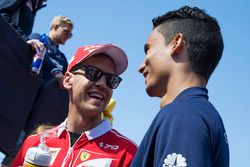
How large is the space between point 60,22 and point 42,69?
2.83 ft

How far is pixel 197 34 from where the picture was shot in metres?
2.47

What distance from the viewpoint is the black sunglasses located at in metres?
3.65

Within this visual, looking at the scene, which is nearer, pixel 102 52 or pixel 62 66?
pixel 102 52

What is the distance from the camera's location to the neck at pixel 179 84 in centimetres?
230

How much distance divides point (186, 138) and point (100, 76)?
5.81 feet

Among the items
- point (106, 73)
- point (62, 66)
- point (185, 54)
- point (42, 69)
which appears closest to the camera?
point (185, 54)

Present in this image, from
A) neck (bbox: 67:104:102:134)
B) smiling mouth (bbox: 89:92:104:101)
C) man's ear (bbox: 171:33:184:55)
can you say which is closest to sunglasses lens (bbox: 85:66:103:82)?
smiling mouth (bbox: 89:92:104:101)

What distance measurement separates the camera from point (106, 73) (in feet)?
12.1

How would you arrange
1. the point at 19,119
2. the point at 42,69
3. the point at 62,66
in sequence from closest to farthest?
the point at 19,119 → the point at 42,69 → the point at 62,66

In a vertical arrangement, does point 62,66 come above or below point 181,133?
above

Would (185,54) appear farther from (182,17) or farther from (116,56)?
(116,56)

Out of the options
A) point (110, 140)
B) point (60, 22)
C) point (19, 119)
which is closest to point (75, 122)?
point (110, 140)

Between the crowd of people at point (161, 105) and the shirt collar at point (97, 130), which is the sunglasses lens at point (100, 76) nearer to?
the crowd of people at point (161, 105)

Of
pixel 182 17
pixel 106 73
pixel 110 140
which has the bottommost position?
pixel 110 140
